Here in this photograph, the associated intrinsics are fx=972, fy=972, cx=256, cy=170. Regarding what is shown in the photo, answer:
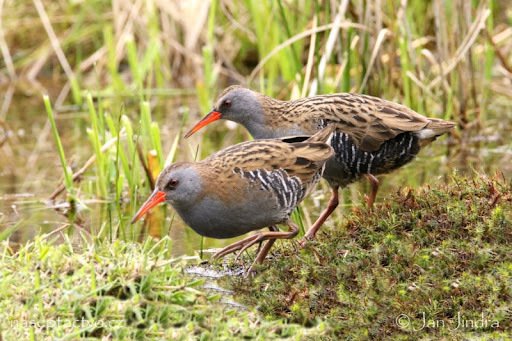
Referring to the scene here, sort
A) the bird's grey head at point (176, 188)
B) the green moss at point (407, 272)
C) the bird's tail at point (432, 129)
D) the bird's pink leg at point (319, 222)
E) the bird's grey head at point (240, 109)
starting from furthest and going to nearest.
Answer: the bird's grey head at point (240, 109) < the bird's tail at point (432, 129) < the bird's pink leg at point (319, 222) < the bird's grey head at point (176, 188) < the green moss at point (407, 272)

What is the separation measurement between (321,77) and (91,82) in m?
5.05

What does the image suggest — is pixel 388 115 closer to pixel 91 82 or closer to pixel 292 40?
pixel 292 40

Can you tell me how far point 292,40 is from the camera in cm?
778

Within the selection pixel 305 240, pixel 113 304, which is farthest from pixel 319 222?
pixel 113 304

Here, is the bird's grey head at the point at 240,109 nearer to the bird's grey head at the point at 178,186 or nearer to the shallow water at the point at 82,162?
the shallow water at the point at 82,162

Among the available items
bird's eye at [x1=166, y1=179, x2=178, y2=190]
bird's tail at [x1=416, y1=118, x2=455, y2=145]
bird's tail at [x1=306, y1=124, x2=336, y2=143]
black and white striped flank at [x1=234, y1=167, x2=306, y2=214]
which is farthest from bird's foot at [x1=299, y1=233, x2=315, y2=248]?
bird's tail at [x1=416, y1=118, x2=455, y2=145]

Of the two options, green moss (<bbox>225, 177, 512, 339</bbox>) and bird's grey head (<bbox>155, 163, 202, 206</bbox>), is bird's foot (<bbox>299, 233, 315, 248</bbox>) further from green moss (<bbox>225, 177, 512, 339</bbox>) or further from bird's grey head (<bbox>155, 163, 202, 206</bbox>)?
bird's grey head (<bbox>155, 163, 202, 206</bbox>)

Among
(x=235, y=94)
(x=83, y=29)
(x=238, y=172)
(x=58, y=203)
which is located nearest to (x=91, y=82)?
(x=83, y=29)

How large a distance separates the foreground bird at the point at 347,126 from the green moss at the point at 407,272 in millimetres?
522

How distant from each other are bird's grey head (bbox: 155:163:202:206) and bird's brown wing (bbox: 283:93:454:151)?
1.11 m

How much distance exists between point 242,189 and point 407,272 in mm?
1013

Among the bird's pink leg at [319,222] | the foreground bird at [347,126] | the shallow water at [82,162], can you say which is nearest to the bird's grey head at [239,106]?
the foreground bird at [347,126]

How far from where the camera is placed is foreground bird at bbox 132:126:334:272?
518 cm

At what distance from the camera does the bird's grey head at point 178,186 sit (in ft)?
16.9
